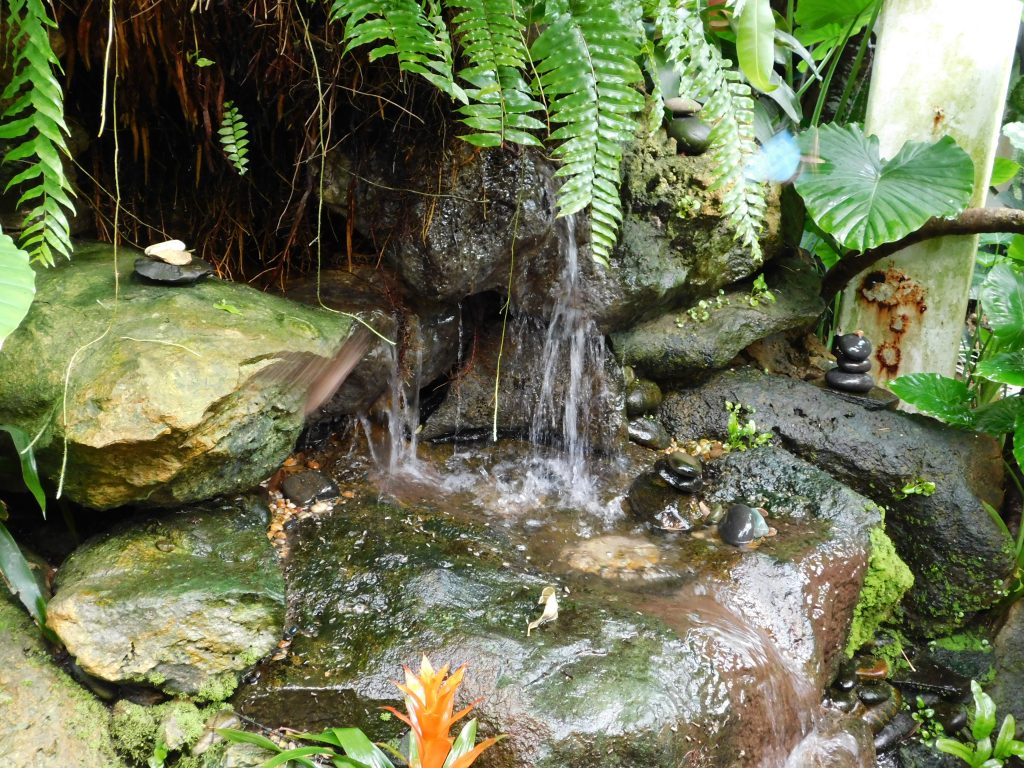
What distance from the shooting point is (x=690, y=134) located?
3393mm

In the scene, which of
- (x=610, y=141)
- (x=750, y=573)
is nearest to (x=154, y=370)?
(x=610, y=141)

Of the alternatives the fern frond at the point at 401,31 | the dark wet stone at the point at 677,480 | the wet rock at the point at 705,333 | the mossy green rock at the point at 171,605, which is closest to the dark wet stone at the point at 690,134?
the wet rock at the point at 705,333

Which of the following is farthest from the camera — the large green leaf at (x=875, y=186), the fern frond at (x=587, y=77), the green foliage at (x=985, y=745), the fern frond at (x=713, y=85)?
the large green leaf at (x=875, y=186)

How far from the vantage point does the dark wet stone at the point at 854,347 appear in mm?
3535

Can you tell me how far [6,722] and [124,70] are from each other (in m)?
1.98

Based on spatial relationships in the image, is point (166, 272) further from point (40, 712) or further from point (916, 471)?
point (916, 471)

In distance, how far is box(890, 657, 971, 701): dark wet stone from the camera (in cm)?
299

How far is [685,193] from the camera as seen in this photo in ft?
11.0

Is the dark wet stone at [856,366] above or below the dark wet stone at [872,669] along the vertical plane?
above

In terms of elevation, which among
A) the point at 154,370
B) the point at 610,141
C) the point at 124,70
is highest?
the point at 124,70

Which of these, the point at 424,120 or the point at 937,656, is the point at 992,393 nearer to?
the point at 937,656

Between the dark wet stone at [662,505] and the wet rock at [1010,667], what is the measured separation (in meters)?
1.38

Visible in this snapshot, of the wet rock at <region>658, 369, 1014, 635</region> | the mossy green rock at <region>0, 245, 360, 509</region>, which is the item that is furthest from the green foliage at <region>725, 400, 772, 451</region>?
the mossy green rock at <region>0, 245, 360, 509</region>

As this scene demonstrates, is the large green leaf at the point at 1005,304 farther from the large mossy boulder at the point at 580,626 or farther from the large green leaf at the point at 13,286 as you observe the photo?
the large green leaf at the point at 13,286
